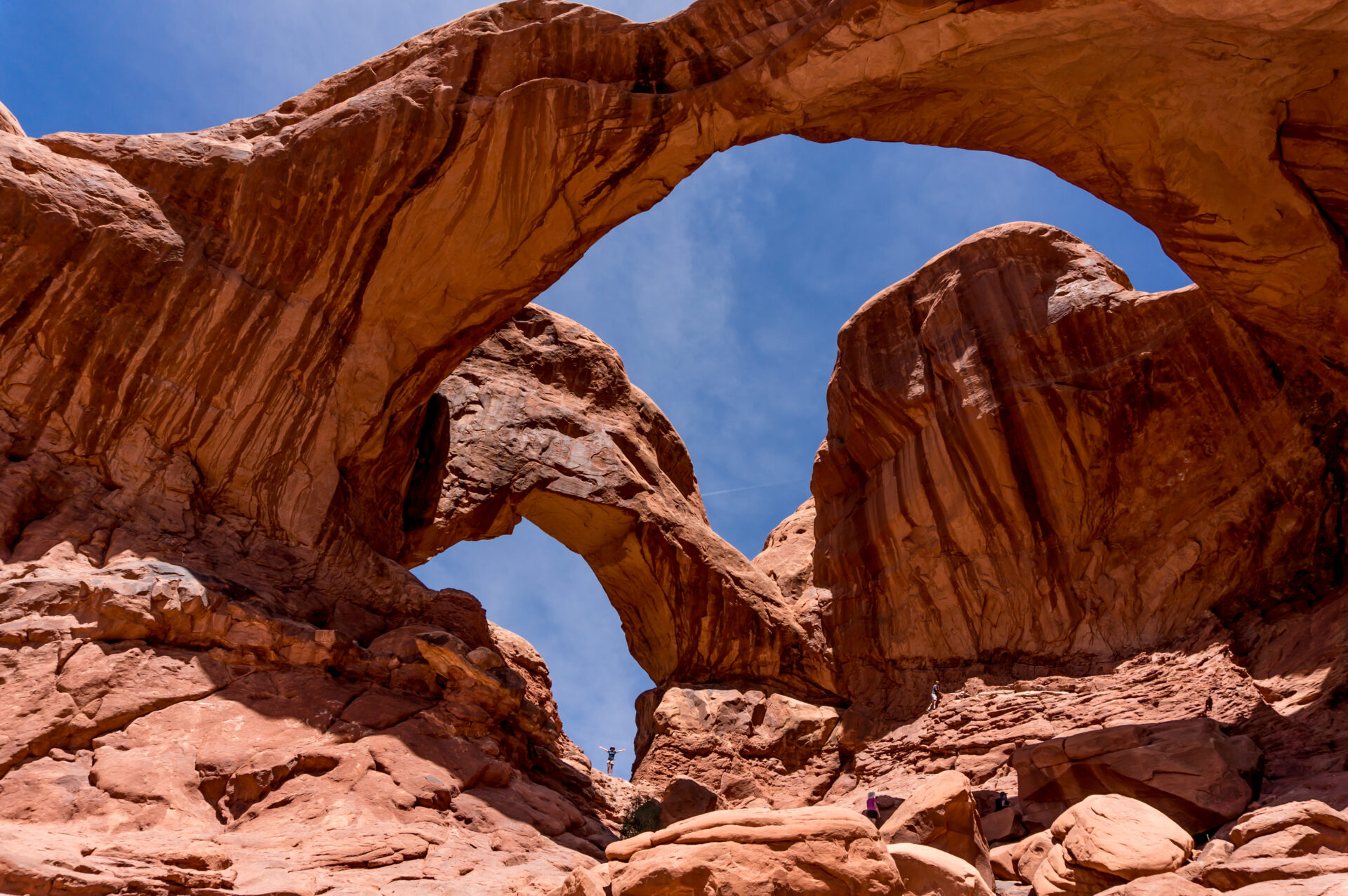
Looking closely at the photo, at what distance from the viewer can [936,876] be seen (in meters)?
7.70

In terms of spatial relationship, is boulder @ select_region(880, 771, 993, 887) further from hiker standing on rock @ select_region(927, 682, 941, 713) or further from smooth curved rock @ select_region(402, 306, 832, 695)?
smooth curved rock @ select_region(402, 306, 832, 695)

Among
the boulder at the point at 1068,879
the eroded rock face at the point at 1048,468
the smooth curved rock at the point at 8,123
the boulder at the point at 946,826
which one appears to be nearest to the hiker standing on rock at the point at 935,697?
the eroded rock face at the point at 1048,468

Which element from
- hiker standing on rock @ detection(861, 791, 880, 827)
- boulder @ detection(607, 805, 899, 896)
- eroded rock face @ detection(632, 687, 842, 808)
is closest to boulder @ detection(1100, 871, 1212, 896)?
boulder @ detection(607, 805, 899, 896)

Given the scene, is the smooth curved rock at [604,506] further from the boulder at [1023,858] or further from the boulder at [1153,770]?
the boulder at [1023,858]

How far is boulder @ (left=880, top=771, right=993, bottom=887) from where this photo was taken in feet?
33.3

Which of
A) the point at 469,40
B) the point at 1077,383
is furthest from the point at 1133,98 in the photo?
the point at 469,40

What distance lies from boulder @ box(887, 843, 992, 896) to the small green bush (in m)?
6.75

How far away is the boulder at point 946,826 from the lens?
1016 cm

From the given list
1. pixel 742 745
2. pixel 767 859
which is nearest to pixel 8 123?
pixel 767 859

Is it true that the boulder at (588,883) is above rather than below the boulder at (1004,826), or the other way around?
below

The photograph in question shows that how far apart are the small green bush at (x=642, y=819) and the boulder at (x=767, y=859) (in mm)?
7072

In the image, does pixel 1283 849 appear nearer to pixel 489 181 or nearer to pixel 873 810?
pixel 873 810

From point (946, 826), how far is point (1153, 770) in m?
4.29

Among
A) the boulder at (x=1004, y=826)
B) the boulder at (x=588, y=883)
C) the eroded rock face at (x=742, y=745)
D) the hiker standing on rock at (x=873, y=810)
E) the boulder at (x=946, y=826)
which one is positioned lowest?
the boulder at (x=588, y=883)
